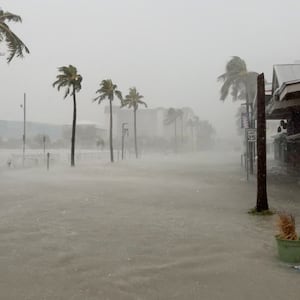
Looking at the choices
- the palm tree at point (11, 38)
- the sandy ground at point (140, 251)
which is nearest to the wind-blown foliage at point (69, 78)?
the palm tree at point (11, 38)

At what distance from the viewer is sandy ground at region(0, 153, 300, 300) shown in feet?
20.0

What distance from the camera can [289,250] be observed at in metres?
7.19

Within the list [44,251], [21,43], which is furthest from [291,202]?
[21,43]

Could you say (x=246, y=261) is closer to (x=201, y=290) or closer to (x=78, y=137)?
(x=201, y=290)

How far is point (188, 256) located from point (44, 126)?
165 metres

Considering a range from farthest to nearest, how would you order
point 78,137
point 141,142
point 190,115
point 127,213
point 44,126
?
point 190,115, point 44,126, point 78,137, point 141,142, point 127,213

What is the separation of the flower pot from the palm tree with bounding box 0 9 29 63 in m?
20.4

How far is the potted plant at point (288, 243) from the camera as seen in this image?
7.13m

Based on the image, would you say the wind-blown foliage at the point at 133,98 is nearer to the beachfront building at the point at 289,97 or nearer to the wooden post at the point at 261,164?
the beachfront building at the point at 289,97

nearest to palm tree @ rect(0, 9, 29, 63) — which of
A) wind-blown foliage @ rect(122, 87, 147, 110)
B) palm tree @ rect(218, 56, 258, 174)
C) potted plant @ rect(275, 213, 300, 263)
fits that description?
potted plant @ rect(275, 213, 300, 263)

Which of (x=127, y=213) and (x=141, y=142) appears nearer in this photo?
(x=127, y=213)

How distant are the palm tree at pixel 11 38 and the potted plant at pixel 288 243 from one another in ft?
66.4

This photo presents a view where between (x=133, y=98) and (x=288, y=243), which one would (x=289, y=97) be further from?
(x=133, y=98)

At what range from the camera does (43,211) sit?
13.2 m
